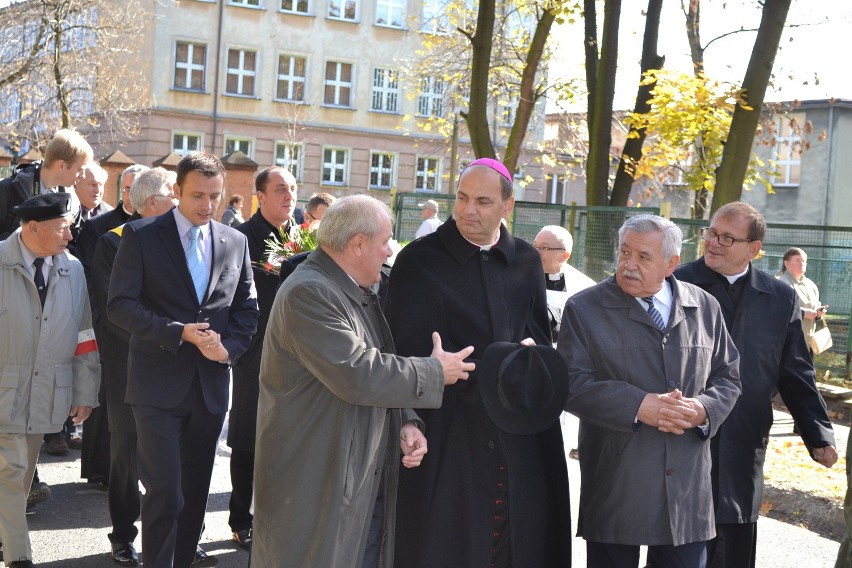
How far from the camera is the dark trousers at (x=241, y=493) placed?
6984 mm

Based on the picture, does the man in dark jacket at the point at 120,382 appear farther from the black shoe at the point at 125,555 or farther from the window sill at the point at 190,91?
the window sill at the point at 190,91

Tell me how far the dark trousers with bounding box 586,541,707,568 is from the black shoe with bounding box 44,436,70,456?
5573mm

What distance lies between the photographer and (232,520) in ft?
23.0

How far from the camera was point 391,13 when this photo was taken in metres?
47.0

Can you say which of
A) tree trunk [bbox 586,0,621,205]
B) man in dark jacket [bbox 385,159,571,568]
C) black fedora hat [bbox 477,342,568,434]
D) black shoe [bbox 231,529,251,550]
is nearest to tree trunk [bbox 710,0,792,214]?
tree trunk [bbox 586,0,621,205]

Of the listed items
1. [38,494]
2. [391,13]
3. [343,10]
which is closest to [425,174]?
[391,13]

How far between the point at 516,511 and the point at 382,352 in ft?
3.04

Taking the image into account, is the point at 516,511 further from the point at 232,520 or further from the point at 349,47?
the point at 349,47

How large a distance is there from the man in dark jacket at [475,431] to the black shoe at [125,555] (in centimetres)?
220

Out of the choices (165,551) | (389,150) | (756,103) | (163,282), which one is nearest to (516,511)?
Result: (165,551)

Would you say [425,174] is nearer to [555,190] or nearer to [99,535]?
[555,190]

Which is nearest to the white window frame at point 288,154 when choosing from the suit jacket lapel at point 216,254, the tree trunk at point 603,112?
the tree trunk at point 603,112

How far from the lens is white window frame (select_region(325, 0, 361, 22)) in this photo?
4588 cm

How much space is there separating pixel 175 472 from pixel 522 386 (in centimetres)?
201
